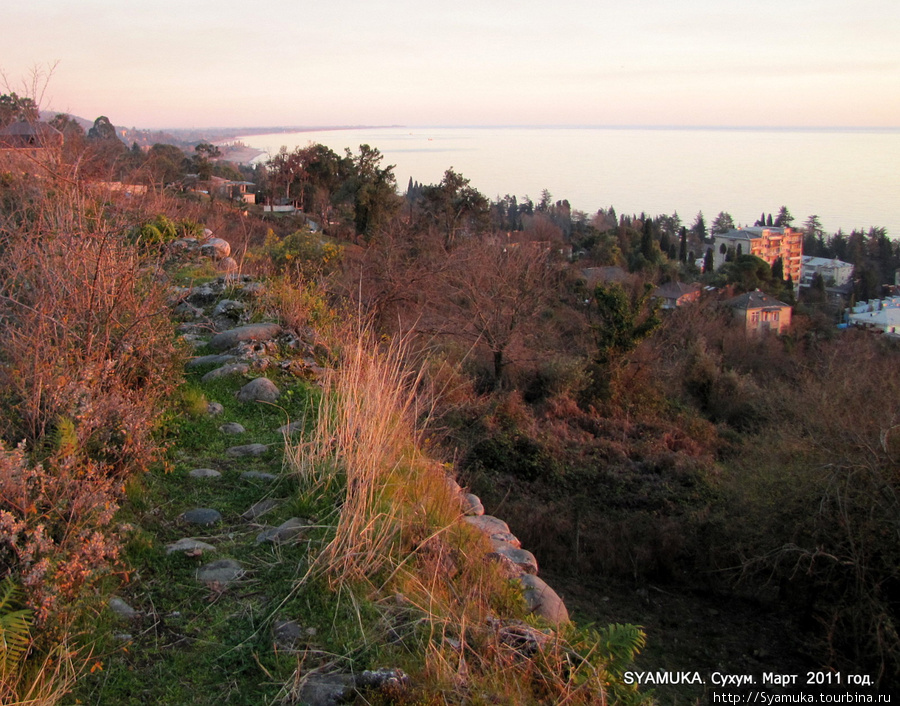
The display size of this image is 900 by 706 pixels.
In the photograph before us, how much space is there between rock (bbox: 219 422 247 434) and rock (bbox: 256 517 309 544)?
1411mm

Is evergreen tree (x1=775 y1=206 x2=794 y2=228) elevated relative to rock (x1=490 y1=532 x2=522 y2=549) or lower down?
elevated

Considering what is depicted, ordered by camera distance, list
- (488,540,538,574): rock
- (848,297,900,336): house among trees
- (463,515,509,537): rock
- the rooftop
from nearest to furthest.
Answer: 1. (488,540,538,574): rock
2. (463,515,509,537): rock
3. the rooftop
4. (848,297,900,336): house among trees

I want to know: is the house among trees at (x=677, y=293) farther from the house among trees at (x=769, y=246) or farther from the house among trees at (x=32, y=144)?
the house among trees at (x=32, y=144)

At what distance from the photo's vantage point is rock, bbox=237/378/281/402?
16.4 feet

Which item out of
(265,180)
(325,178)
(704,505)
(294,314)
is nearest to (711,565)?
(704,505)

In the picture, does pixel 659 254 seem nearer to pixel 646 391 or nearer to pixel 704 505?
pixel 646 391

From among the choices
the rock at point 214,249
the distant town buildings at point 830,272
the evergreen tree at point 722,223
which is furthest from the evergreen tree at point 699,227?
the rock at point 214,249

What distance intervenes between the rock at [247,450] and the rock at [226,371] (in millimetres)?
1403

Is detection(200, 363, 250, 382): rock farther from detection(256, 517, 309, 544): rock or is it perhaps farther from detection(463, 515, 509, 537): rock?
detection(256, 517, 309, 544): rock

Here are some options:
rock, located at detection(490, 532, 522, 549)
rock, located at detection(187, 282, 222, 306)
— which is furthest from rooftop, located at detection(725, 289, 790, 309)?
rock, located at detection(490, 532, 522, 549)

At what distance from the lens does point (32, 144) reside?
668 centimetres

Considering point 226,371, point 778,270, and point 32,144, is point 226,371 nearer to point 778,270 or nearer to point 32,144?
point 32,144

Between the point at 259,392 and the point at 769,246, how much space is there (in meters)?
48.2

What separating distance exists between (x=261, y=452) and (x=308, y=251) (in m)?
6.25
